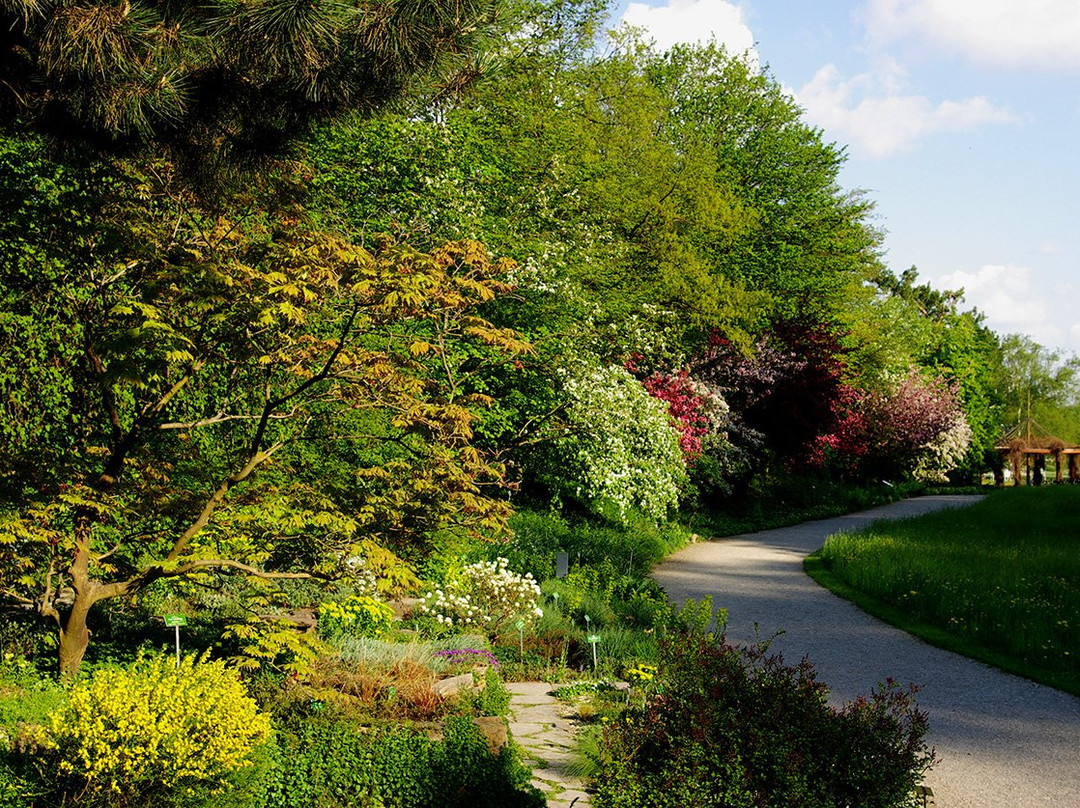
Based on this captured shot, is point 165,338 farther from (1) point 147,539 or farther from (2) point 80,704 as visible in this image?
(2) point 80,704

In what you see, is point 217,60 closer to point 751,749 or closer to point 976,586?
point 751,749

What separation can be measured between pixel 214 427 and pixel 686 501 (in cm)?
1356

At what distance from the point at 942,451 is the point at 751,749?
30.8 meters

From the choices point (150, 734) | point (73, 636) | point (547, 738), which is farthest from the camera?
point (73, 636)

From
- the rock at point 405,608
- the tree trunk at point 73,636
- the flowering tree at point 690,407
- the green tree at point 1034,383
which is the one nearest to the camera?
the tree trunk at point 73,636

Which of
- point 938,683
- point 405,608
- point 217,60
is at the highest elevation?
point 217,60

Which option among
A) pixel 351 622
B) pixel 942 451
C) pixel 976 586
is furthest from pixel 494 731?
pixel 942 451

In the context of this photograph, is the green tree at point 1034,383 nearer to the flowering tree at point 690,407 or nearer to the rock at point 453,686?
the flowering tree at point 690,407

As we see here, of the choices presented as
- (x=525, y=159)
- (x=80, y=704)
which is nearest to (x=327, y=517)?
(x=80, y=704)

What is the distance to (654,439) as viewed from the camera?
46.4 feet

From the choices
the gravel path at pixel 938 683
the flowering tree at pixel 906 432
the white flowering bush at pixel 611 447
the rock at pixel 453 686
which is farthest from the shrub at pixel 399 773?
the flowering tree at pixel 906 432

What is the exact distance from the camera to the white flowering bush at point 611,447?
529 inches

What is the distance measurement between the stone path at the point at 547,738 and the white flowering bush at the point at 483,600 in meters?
1.22

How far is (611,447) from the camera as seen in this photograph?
1347 centimetres
